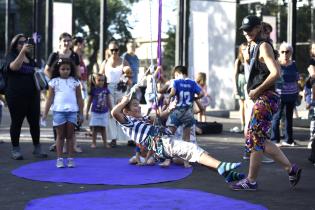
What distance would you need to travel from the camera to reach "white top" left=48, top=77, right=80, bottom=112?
7.32 meters

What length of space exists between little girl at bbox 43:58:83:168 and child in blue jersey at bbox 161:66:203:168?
131 cm

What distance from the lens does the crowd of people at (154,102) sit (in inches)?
226

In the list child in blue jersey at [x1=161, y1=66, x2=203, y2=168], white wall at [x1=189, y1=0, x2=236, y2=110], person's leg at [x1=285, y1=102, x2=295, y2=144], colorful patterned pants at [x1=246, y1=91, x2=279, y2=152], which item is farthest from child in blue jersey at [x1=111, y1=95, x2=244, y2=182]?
white wall at [x1=189, y1=0, x2=236, y2=110]

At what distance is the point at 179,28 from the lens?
13570 millimetres

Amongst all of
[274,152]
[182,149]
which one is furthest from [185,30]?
[182,149]

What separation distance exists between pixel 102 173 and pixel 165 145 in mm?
1392

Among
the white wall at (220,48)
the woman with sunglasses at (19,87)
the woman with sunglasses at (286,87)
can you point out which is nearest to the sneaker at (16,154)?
the woman with sunglasses at (19,87)

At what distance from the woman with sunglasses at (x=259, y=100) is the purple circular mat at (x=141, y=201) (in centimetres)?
62

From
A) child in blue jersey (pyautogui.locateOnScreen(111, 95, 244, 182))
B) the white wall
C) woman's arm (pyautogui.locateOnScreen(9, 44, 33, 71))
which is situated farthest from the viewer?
the white wall

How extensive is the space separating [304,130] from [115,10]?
36.3m

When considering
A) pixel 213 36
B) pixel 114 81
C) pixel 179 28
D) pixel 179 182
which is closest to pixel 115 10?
pixel 213 36

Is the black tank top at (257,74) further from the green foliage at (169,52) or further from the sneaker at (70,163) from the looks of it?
the green foliage at (169,52)

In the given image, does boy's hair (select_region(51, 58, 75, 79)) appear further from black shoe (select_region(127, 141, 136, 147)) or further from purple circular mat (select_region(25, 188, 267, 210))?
black shoe (select_region(127, 141, 136, 147))

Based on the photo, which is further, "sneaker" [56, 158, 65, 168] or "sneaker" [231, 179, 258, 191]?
"sneaker" [56, 158, 65, 168]
